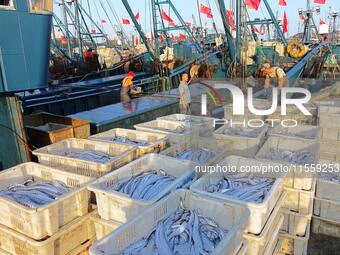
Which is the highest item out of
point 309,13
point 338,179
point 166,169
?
point 309,13

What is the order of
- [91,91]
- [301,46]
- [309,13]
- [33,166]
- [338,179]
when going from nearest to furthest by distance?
[33,166]
[338,179]
[91,91]
[301,46]
[309,13]

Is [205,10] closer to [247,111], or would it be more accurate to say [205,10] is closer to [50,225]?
[247,111]

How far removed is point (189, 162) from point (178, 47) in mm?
19714

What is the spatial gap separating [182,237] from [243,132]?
9.37ft

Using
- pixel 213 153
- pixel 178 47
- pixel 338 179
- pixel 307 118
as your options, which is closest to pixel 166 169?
pixel 213 153

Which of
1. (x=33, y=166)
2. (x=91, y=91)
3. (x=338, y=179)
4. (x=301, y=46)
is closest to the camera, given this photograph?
(x=33, y=166)

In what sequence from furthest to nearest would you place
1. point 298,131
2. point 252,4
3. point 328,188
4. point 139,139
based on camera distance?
point 252,4 < point 298,131 < point 139,139 < point 328,188

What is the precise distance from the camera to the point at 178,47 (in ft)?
72.8

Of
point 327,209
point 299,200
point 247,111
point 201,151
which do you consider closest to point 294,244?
point 299,200

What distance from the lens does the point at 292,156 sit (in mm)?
4113

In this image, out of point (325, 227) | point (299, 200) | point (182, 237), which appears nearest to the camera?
point (182, 237)

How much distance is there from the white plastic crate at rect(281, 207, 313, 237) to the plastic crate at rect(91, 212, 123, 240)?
1885 mm

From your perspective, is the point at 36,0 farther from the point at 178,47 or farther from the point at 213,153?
the point at 178,47

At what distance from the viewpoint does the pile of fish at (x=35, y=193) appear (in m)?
3.03
